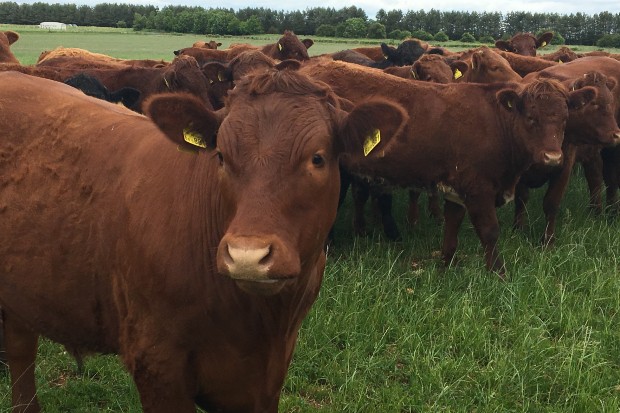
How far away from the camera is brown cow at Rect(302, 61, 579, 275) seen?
6.48m

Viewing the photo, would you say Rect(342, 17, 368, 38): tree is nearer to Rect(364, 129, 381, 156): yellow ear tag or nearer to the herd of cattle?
the herd of cattle

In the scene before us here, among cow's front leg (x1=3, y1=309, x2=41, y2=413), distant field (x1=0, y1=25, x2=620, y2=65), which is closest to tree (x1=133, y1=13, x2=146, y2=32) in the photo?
distant field (x1=0, y1=25, x2=620, y2=65)

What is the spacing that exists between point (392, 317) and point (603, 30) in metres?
56.7

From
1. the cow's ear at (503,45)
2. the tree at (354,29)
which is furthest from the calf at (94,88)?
the tree at (354,29)

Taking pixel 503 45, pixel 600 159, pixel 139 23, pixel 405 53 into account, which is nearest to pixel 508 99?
pixel 600 159

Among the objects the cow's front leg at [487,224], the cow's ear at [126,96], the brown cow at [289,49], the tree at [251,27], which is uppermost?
the brown cow at [289,49]

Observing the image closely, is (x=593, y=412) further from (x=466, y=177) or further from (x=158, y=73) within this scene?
(x=158, y=73)

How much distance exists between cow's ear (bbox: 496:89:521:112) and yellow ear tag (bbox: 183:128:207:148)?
4.67 metres

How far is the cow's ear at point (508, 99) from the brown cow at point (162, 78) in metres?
3.51

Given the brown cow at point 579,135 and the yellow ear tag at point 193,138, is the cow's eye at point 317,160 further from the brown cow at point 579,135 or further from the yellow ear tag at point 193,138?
the brown cow at point 579,135

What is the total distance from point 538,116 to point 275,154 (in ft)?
16.3

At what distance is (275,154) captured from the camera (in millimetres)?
2232

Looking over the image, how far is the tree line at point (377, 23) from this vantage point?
5522 cm

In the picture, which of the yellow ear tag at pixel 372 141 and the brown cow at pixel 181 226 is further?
the yellow ear tag at pixel 372 141
